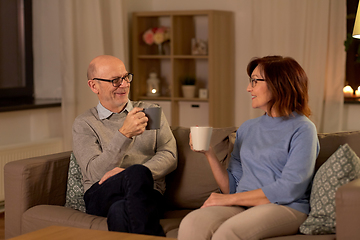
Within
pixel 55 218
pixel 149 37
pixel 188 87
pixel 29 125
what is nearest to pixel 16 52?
pixel 29 125

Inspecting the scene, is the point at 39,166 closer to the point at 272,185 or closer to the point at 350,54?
the point at 272,185

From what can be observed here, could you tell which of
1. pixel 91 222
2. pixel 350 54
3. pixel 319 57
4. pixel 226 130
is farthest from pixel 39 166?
pixel 350 54

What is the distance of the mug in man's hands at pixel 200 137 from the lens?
62.4 inches

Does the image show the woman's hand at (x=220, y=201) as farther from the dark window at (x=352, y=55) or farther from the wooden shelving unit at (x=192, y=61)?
the dark window at (x=352, y=55)

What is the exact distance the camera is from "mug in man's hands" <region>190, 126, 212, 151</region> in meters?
1.58

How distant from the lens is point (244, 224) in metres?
1.54

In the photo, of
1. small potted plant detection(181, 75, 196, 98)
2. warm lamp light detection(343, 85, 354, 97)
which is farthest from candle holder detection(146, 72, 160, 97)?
warm lamp light detection(343, 85, 354, 97)

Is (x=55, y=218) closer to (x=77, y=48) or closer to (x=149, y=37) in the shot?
(x=77, y=48)

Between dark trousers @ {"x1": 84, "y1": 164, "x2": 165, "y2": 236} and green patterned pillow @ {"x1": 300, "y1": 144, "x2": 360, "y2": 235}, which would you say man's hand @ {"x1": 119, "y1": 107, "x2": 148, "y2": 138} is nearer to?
dark trousers @ {"x1": 84, "y1": 164, "x2": 165, "y2": 236}

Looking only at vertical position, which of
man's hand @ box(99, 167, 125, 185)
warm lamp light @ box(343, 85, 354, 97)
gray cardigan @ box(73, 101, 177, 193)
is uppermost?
warm lamp light @ box(343, 85, 354, 97)

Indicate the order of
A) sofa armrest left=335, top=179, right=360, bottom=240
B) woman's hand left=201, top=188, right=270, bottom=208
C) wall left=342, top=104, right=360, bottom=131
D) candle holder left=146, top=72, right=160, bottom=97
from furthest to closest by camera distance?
candle holder left=146, top=72, right=160, bottom=97 < wall left=342, top=104, right=360, bottom=131 < woman's hand left=201, top=188, right=270, bottom=208 < sofa armrest left=335, top=179, right=360, bottom=240

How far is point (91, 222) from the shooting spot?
1903mm

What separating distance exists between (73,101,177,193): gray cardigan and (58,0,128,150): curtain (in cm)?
157

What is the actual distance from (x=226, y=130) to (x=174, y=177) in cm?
36
